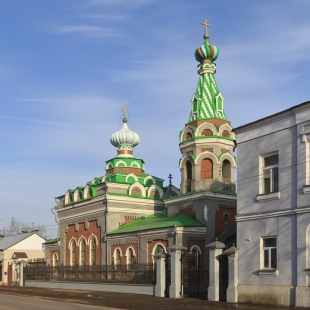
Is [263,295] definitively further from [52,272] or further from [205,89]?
[52,272]

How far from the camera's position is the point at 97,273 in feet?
112

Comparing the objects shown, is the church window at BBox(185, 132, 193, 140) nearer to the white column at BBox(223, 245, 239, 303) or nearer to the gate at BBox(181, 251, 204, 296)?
the gate at BBox(181, 251, 204, 296)

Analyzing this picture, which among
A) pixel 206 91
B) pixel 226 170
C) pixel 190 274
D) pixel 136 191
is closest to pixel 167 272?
pixel 190 274

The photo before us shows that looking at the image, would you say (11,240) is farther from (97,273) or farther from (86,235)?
(97,273)

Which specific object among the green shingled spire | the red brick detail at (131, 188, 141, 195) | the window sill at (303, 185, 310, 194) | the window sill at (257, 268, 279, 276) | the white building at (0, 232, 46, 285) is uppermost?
the green shingled spire

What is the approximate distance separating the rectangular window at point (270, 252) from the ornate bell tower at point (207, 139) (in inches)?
438

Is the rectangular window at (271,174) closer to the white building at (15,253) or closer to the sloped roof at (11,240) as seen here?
the white building at (15,253)

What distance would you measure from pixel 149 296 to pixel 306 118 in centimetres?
1156

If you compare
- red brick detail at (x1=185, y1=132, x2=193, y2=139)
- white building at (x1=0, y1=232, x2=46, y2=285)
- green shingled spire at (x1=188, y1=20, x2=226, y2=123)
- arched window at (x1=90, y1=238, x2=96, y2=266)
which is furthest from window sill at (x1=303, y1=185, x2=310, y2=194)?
white building at (x1=0, y1=232, x2=46, y2=285)

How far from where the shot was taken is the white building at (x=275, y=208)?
1852cm

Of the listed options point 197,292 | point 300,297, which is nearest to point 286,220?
point 300,297

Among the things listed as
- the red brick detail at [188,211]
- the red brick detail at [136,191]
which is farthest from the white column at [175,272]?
the red brick detail at [136,191]

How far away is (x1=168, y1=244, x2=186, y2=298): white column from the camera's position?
2389 cm

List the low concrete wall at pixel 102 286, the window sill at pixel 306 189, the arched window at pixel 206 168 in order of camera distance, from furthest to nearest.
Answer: the arched window at pixel 206 168, the low concrete wall at pixel 102 286, the window sill at pixel 306 189
